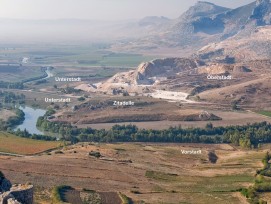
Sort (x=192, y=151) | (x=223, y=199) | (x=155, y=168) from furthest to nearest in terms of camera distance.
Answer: (x=192, y=151)
(x=155, y=168)
(x=223, y=199)

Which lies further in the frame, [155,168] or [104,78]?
[104,78]

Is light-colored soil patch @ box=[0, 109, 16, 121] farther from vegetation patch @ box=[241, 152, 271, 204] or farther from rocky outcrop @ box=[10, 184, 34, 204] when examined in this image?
rocky outcrop @ box=[10, 184, 34, 204]

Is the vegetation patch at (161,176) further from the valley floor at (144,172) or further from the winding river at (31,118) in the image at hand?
the winding river at (31,118)

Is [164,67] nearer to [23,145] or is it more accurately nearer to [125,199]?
[23,145]

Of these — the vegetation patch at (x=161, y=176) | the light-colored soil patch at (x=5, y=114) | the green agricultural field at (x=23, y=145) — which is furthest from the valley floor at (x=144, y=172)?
the light-colored soil patch at (x=5, y=114)

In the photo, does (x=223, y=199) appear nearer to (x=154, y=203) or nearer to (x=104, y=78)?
(x=154, y=203)

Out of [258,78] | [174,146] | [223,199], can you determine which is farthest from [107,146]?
[258,78]

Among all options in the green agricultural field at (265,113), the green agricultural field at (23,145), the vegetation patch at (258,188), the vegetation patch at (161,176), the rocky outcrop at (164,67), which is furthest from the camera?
the rocky outcrop at (164,67)

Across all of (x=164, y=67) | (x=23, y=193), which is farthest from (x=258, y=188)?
(x=164, y=67)
